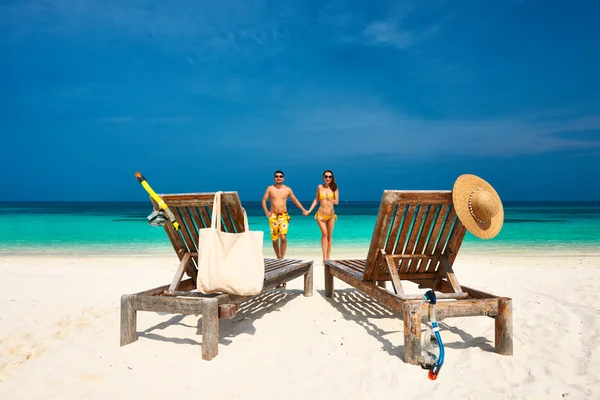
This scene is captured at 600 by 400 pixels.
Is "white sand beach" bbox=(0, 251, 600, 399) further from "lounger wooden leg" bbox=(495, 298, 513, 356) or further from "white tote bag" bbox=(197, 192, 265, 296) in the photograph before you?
"white tote bag" bbox=(197, 192, 265, 296)

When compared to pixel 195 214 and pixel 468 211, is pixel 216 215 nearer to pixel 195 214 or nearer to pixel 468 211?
pixel 195 214

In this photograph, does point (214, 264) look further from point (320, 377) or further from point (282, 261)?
point (282, 261)

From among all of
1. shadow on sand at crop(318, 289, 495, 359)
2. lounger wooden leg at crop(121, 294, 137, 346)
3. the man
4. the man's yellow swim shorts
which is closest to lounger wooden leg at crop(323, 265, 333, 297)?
shadow on sand at crop(318, 289, 495, 359)

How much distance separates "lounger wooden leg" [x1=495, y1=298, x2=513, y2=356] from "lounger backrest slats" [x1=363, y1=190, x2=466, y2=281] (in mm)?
726

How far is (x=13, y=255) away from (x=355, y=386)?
43.9 feet

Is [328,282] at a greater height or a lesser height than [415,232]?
lesser

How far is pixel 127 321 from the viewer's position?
3.83 m

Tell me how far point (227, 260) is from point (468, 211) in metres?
2.15

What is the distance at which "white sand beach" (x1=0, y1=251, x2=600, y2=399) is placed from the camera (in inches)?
115

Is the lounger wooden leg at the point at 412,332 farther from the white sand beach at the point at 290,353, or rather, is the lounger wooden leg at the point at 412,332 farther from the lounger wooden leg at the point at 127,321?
the lounger wooden leg at the point at 127,321

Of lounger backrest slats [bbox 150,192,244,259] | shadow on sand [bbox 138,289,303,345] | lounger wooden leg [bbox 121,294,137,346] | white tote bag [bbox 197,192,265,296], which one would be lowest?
shadow on sand [bbox 138,289,303,345]

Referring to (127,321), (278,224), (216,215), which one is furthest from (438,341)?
(278,224)

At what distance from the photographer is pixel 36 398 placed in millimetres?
2803

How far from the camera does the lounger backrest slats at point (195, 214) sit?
3879 mm
